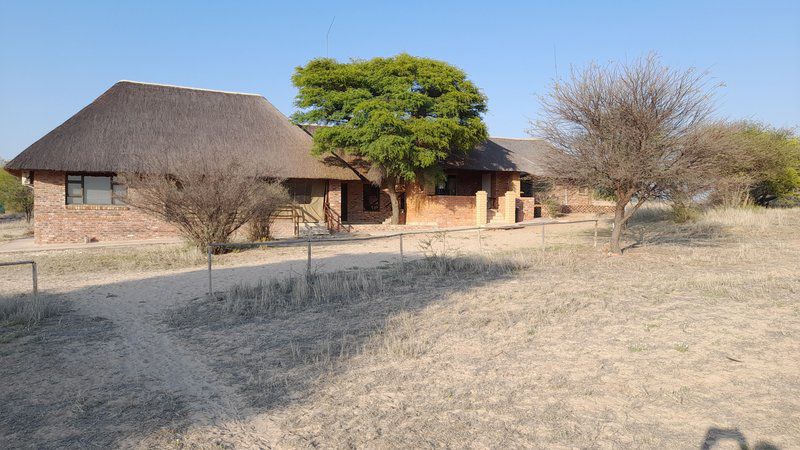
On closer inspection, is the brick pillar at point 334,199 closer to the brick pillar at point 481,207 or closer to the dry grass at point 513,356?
the brick pillar at point 481,207

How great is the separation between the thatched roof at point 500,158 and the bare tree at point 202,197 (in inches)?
471

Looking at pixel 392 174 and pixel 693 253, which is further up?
pixel 392 174

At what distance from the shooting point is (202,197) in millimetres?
13266

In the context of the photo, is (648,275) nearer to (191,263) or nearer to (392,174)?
(191,263)

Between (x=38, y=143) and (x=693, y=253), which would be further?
(x=38, y=143)

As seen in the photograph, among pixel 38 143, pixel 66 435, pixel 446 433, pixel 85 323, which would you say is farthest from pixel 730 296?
pixel 38 143

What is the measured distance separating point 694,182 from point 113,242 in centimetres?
1780

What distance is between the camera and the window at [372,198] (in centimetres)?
2595

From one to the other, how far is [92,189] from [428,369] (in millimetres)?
18134

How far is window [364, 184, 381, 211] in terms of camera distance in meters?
26.0

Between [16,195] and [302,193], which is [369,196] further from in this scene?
[16,195]

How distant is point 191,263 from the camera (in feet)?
41.2

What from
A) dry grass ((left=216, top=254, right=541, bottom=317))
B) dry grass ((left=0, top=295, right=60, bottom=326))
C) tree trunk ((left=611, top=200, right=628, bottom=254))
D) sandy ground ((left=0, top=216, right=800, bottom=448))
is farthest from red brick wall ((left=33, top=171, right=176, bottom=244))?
tree trunk ((left=611, top=200, right=628, bottom=254))

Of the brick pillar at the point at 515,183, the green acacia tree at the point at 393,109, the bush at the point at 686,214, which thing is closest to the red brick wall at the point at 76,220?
the green acacia tree at the point at 393,109
